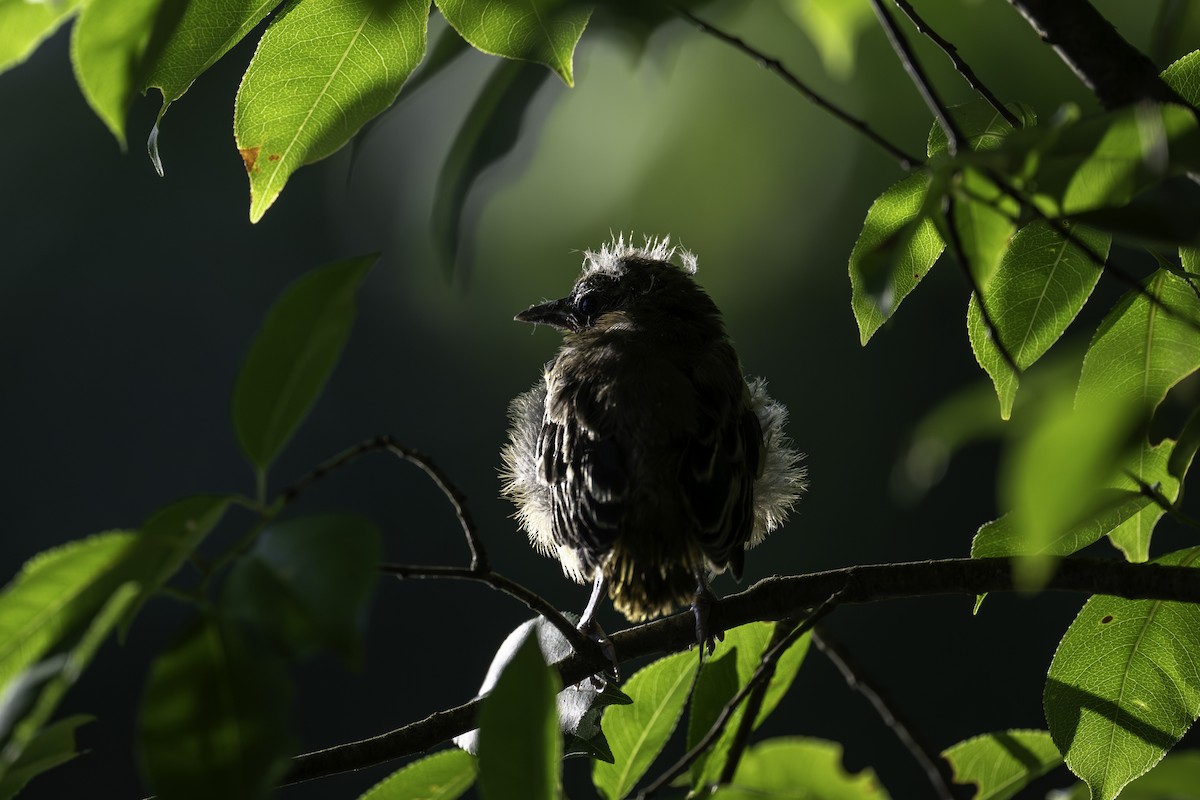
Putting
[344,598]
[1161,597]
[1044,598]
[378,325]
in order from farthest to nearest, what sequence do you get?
[378,325] → [1044,598] → [1161,597] → [344,598]

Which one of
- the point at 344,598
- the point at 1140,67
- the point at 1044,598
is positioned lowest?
the point at 1044,598

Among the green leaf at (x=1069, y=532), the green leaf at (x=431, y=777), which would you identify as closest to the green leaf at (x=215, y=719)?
the green leaf at (x=431, y=777)

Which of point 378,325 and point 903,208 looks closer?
point 903,208

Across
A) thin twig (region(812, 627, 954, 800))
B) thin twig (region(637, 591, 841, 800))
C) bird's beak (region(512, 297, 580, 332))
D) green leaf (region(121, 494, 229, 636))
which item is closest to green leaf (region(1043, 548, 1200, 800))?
thin twig (region(812, 627, 954, 800))

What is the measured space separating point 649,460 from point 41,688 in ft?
4.69

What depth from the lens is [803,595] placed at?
4.61 ft

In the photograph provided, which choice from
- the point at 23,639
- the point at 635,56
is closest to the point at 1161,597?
the point at 635,56

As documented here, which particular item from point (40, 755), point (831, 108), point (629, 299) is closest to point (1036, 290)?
point (831, 108)

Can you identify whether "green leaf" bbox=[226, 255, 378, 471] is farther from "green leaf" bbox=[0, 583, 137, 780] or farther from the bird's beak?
the bird's beak

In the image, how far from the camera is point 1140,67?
0.91m

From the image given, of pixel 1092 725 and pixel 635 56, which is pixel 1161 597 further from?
pixel 635 56

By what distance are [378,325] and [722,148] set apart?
261 cm

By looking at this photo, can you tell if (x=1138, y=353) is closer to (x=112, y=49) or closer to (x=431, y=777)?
(x=431, y=777)

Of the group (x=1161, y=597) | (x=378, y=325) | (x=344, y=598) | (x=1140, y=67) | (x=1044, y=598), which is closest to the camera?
(x=344, y=598)
